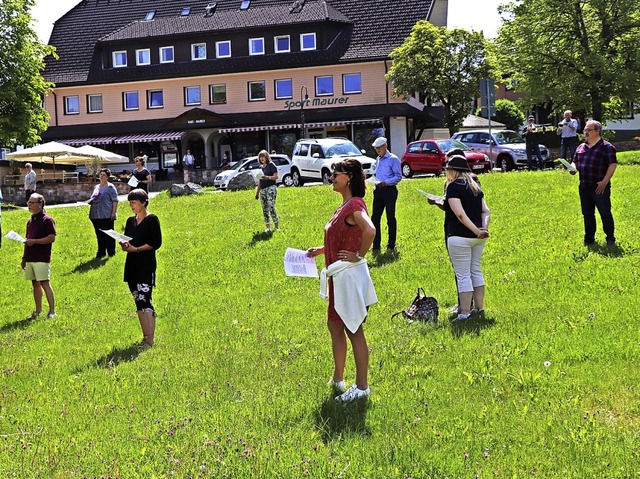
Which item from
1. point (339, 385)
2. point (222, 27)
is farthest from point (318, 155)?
point (339, 385)

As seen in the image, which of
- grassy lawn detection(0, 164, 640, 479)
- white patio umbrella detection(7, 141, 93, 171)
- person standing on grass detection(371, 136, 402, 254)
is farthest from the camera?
white patio umbrella detection(7, 141, 93, 171)

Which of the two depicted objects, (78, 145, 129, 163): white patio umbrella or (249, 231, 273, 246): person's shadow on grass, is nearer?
(249, 231, 273, 246): person's shadow on grass

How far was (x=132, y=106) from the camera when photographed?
53.4 meters

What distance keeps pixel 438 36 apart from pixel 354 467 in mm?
42978

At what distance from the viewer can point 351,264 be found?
6.01 meters

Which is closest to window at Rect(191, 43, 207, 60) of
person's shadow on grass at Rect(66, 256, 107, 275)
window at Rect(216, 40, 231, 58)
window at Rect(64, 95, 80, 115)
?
window at Rect(216, 40, 231, 58)

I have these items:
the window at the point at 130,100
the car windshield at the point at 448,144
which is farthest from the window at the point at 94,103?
the car windshield at the point at 448,144

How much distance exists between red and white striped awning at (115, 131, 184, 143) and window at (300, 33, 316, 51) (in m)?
9.56

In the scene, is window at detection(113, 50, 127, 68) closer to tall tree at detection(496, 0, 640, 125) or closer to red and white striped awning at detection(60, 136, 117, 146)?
red and white striped awning at detection(60, 136, 117, 146)

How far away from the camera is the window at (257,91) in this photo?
50.7 m

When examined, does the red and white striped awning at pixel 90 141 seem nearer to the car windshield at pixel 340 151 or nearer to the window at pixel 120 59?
the window at pixel 120 59

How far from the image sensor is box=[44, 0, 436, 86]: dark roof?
49156 millimetres

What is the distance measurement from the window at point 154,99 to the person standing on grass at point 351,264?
4878 cm

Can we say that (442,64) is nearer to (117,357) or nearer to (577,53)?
(577,53)
